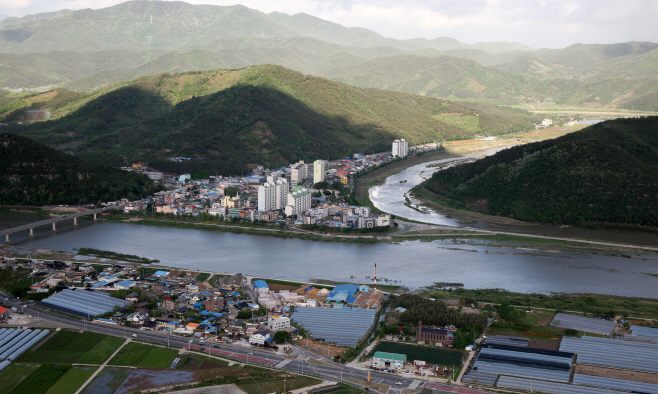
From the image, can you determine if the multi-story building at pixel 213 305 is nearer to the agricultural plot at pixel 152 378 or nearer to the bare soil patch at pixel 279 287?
the bare soil patch at pixel 279 287

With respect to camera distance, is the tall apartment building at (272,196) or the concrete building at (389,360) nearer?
the concrete building at (389,360)

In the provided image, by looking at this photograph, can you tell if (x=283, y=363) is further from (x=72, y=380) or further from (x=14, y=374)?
(x=14, y=374)

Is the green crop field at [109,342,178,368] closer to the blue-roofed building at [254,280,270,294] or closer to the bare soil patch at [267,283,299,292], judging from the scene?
the blue-roofed building at [254,280,270,294]

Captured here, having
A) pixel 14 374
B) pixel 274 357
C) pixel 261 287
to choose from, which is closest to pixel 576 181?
pixel 261 287

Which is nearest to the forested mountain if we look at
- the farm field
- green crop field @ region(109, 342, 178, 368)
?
the farm field

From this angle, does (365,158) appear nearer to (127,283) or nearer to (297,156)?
(297,156)

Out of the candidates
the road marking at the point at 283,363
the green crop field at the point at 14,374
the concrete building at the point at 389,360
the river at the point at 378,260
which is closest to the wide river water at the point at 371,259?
the river at the point at 378,260
